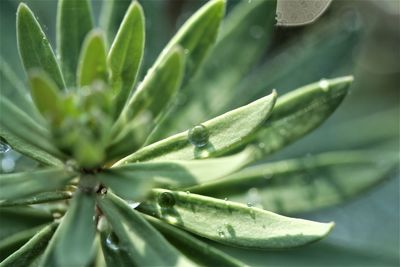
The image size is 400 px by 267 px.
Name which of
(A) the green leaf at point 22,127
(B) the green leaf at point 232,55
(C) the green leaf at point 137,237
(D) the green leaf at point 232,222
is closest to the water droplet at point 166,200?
(D) the green leaf at point 232,222

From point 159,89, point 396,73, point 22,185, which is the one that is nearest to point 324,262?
point 159,89

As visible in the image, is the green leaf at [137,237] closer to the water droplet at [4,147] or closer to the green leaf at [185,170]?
the green leaf at [185,170]

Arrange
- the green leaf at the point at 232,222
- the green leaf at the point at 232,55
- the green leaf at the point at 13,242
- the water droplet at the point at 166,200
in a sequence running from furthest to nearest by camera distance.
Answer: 1. the green leaf at the point at 232,55
2. the green leaf at the point at 13,242
3. the water droplet at the point at 166,200
4. the green leaf at the point at 232,222

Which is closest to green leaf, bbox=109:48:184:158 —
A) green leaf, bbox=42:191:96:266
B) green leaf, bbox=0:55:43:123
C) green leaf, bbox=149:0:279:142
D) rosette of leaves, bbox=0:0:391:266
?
rosette of leaves, bbox=0:0:391:266

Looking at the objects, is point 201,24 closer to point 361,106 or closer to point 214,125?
point 214,125

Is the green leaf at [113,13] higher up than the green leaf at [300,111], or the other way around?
the green leaf at [113,13]

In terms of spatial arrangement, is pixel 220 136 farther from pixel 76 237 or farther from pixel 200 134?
pixel 76 237

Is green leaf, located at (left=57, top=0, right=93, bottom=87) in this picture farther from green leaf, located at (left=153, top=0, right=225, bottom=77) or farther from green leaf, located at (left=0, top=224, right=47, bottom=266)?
green leaf, located at (left=0, top=224, right=47, bottom=266)

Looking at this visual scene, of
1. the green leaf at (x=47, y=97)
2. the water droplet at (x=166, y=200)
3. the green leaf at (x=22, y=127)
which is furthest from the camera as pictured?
the water droplet at (x=166, y=200)
